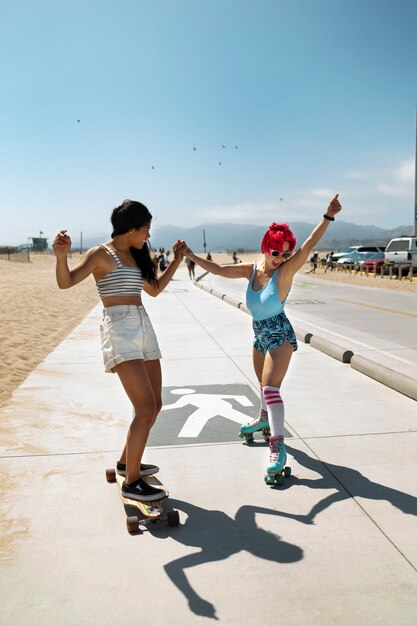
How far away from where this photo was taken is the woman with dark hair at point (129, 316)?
3.58 meters

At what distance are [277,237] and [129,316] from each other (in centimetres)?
138

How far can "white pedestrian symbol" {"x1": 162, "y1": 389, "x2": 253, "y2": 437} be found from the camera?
547 cm

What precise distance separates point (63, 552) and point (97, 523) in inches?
14.5

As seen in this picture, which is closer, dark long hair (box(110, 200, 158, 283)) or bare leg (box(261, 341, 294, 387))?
dark long hair (box(110, 200, 158, 283))

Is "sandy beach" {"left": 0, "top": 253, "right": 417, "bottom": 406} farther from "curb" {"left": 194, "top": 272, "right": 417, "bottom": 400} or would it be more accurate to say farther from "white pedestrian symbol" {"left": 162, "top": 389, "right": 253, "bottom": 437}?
"curb" {"left": 194, "top": 272, "right": 417, "bottom": 400}

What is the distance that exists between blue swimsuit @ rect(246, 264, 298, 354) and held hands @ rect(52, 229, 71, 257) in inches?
61.2

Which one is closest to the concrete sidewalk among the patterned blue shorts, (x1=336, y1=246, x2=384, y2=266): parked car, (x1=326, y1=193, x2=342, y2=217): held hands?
the patterned blue shorts

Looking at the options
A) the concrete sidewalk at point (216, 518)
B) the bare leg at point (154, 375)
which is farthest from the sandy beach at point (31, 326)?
the bare leg at point (154, 375)

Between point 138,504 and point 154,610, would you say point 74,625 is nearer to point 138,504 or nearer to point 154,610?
point 154,610

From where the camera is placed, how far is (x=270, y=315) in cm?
451

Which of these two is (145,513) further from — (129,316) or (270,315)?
(270,315)

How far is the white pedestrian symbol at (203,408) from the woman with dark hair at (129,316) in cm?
161

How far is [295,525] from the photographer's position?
3.45 m

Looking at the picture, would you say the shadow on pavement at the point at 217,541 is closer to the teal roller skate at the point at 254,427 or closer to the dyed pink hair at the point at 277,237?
the teal roller skate at the point at 254,427
